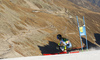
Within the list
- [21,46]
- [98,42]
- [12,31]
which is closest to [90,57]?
[21,46]

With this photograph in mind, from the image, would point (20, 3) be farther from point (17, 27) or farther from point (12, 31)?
point (12, 31)

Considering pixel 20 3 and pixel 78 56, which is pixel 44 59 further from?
pixel 20 3

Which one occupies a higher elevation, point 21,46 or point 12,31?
point 12,31

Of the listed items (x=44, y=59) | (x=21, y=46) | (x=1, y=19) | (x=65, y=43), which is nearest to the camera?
(x=44, y=59)

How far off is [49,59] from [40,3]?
6171 cm

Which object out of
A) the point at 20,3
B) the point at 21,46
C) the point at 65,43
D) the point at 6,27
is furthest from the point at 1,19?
the point at 20,3

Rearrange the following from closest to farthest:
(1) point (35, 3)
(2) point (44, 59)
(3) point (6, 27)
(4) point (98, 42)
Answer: (2) point (44, 59) → (3) point (6, 27) → (4) point (98, 42) → (1) point (35, 3)

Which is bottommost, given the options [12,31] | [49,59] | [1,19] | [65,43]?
[49,59]

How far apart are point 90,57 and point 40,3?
61.7 meters

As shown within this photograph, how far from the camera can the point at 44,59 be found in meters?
5.19

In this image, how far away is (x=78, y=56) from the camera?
5.42m

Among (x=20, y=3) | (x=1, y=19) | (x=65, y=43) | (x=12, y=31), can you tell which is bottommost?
(x=65, y=43)

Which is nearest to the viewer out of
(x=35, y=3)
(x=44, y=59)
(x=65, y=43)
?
(x=44, y=59)

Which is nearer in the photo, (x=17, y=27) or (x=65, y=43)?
(x=65, y=43)
